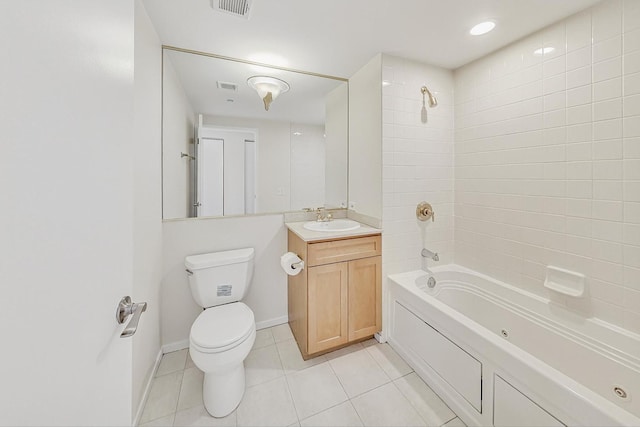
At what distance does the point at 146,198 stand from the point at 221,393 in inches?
47.8

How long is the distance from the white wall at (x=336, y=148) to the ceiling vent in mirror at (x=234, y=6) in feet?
3.67

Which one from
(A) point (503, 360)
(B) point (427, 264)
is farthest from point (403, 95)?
(A) point (503, 360)

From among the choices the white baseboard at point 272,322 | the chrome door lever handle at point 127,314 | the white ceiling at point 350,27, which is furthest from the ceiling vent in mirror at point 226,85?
the white baseboard at point 272,322

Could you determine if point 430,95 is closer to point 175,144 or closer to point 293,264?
point 293,264

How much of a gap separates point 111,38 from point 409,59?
2.06 m

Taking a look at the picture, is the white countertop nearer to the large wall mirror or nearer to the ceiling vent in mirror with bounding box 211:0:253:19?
the large wall mirror

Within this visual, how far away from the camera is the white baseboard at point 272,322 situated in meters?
→ 2.23

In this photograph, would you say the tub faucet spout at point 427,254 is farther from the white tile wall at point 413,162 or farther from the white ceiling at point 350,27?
the white ceiling at point 350,27

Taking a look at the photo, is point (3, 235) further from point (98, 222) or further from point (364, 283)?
point (364, 283)

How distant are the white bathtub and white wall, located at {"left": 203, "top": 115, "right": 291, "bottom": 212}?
1.19 m

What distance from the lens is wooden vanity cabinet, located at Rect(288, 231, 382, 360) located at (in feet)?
5.92

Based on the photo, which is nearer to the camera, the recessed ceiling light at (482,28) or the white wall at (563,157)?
the white wall at (563,157)

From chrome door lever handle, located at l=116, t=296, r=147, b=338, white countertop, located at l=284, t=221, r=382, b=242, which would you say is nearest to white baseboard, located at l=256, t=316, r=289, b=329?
white countertop, located at l=284, t=221, r=382, b=242

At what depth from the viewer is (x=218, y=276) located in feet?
5.96
